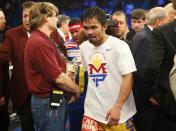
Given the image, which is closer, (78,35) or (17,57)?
(17,57)

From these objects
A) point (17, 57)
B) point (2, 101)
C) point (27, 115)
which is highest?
point (17, 57)

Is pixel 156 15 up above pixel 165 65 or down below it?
above

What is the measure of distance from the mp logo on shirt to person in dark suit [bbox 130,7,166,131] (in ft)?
2.35

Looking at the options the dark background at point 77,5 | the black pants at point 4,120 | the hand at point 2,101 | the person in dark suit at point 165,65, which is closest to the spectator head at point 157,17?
the person in dark suit at point 165,65

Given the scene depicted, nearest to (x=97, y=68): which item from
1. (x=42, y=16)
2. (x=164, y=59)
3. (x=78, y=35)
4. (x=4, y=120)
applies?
(x=164, y=59)

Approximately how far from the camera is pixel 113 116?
3381mm

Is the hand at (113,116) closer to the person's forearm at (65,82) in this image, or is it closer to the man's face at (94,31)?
the person's forearm at (65,82)

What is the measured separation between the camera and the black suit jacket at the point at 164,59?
339 cm

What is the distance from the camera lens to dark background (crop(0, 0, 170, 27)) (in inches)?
486

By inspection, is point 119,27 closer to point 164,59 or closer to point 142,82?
point 142,82

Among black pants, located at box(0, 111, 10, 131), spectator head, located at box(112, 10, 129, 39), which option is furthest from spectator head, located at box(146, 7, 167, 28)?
black pants, located at box(0, 111, 10, 131)

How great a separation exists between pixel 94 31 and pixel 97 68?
12.0 inches

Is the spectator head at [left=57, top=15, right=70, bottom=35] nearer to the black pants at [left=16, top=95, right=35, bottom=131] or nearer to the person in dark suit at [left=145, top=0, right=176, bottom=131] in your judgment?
the black pants at [left=16, top=95, right=35, bottom=131]

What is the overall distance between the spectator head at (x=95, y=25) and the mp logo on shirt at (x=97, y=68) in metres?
0.11
